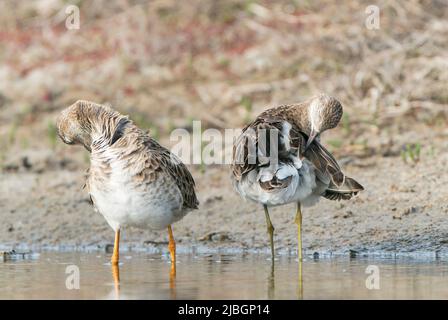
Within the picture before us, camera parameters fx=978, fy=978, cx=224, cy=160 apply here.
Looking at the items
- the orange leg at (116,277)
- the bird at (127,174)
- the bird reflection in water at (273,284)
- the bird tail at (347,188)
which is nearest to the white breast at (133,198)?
the bird at (127,174)

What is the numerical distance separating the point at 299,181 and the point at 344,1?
6.58 m

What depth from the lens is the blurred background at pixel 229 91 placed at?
31.5 ft

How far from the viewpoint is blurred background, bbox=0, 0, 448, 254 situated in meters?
9.60

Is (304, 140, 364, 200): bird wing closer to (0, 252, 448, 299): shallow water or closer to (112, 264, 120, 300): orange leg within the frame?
(0, 252, 448, 299): shallow water

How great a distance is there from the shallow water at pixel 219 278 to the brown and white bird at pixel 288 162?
0.60m

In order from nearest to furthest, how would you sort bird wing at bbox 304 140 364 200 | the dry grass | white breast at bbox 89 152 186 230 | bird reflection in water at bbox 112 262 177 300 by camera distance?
bird reflection in water at bbox 112 262 177 300 < white breast at bbox 89 152 186 230 < bird wing at bbox 304 140 364 200 < the dry grass

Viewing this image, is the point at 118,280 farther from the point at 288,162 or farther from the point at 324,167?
the point at 324,167

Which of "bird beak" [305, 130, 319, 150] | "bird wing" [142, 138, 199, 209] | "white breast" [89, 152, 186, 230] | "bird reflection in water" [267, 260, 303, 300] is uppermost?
"bird beak" [305, 130, 319, 150]

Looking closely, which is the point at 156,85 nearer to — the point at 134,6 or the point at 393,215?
the point at 134,6

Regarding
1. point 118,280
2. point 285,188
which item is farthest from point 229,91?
point 118,280

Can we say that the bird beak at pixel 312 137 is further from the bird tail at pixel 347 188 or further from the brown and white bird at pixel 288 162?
the bird tail at pixel 347 188

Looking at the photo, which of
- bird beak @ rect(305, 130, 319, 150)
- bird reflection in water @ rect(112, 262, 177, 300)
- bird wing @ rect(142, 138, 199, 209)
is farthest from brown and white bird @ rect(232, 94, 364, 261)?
bird reflection in water @ rect(112, 262, 177, 300)

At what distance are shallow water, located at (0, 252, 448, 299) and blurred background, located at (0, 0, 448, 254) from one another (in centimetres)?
80
